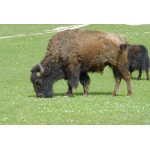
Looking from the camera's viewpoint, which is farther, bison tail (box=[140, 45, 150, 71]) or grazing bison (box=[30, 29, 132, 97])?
bison tail (box=[140, 45, 150, 71])

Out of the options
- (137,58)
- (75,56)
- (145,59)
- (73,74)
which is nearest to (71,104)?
(73,74)

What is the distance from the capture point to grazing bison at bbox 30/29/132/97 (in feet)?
56.5

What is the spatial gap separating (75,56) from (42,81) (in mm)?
1573

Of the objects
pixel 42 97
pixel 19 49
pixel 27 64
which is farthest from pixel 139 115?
pixel 19 49

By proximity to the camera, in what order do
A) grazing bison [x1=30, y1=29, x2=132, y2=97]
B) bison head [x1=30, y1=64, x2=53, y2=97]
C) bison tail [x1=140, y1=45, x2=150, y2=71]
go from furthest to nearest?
bison tail [x1=140, y1=45, x2=150, y2=71], grazing bison [x1=30, y1=29, x2=132, y2=97], bison head [x1=30, y1=64, x2=53, y2=97]

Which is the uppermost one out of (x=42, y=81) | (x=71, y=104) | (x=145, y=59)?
(x=42, y=81)

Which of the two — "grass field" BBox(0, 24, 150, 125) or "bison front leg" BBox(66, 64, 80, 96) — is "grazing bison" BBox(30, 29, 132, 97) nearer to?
"bison front leg" BBox(66, 64, 80, 96)

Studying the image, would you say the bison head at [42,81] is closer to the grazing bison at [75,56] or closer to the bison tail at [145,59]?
the grazing bison at [75,56]

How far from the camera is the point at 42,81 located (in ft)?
56.2

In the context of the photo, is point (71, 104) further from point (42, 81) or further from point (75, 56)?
point (75, 56)

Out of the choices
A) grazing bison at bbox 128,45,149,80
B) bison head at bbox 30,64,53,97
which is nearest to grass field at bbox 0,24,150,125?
bison head at bbox 30,64,53,97


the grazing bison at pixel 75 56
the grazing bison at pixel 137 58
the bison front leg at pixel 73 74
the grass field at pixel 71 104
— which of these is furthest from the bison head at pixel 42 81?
the grazing bison at pixel 137 58

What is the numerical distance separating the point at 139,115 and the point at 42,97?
5.17 metres

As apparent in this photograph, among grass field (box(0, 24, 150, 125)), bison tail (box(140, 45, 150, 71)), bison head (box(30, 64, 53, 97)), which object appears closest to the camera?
grass field (box(0, 24, 150, 125))
